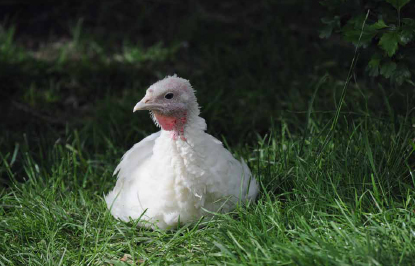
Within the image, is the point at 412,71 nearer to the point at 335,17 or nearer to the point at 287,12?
the point at 335,17

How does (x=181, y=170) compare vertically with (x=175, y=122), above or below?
below

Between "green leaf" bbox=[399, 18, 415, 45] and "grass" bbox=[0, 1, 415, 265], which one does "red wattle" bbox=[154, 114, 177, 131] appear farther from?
"green leaf" bbox=[399, 18, 415, 45]

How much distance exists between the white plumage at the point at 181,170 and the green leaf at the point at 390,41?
1021 mm

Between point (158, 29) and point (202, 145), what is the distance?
3.44 m

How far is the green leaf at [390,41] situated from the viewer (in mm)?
2626

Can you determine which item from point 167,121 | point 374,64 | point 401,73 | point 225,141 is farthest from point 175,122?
point 401,73

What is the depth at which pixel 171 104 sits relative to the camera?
268cm

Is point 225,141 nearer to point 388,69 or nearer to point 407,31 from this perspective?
point 388,69

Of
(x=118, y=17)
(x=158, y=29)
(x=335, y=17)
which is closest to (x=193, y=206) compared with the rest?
(x=335, y=17)

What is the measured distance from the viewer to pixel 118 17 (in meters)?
6.13

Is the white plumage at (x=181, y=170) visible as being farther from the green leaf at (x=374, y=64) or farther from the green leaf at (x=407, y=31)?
the green leaf at (x=407, y=31)

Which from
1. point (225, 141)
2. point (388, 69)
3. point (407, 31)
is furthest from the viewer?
point (225, 141)

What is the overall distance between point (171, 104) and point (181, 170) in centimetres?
35

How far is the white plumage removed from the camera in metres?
Result: 2.70
